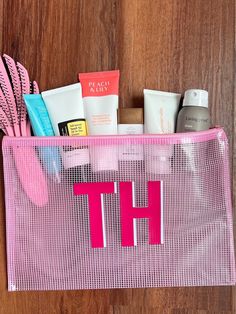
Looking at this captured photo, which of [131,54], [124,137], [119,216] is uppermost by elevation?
[131,54]

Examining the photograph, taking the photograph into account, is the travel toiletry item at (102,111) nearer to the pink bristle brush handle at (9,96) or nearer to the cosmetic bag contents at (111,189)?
the cosmetic bag contents at (111,189)

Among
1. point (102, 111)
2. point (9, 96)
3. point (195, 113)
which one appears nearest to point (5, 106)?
point (9, 96)

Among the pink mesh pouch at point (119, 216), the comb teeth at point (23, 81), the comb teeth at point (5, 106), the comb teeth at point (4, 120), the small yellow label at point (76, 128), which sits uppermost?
the comb teeth at point (23, 81)

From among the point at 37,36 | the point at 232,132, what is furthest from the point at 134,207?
the point at 37,36

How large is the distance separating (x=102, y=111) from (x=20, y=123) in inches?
4.9

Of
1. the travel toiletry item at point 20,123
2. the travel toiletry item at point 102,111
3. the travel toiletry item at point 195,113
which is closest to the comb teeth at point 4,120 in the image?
the travel toiletry item at point 20,123

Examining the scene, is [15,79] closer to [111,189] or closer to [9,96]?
[9,96]

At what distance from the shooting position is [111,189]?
0.72 metres

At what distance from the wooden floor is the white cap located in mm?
53

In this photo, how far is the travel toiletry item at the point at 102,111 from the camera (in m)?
0.71

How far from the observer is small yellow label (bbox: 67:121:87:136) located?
2.38ft

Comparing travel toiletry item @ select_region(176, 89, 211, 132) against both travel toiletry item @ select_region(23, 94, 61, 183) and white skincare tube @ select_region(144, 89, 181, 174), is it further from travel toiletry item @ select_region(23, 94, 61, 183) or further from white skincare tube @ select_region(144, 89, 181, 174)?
travel toiletry item @ select_region(23, 94, 61, 183)

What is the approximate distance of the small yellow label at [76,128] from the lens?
73 centimetres

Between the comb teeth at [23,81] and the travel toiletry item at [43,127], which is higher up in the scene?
the comb teeth at [23,81]
